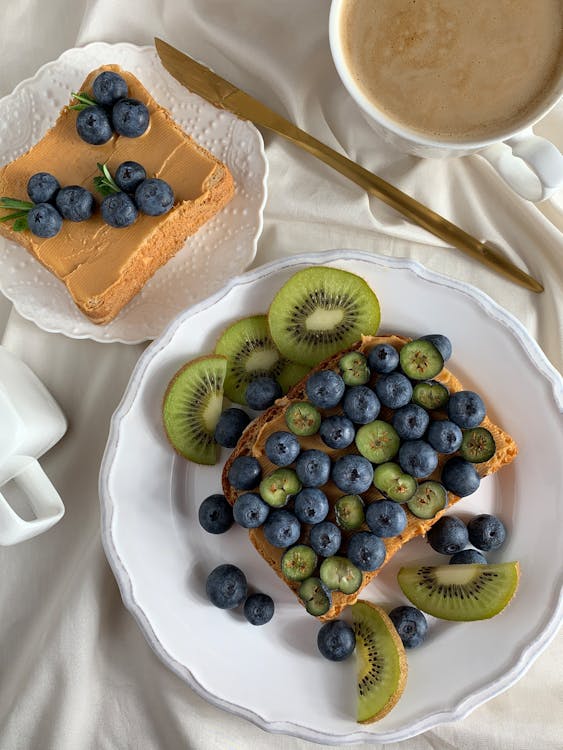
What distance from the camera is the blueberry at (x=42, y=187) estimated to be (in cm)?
172

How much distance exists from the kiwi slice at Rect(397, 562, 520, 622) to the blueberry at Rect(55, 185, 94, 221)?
1.07 meters

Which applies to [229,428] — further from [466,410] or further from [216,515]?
[466,410]

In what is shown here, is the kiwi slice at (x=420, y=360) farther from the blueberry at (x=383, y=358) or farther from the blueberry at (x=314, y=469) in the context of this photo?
the blueberry at (x=314, y=469)

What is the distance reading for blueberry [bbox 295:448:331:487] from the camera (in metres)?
1.55

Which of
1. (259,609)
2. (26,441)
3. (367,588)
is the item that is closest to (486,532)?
(367,588)

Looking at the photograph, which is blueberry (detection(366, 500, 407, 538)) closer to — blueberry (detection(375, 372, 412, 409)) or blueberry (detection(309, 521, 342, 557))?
blueberry (detection(309, 521, 342, 557))

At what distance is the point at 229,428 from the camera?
1686 millimetres

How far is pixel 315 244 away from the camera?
188 cm

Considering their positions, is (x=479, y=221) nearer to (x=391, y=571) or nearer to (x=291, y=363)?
(x=291, y=363)

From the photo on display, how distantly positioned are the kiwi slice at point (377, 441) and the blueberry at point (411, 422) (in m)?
0.02

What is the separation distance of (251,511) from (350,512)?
0.20 metres

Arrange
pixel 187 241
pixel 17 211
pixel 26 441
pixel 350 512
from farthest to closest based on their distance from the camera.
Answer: pixel 187 241 → pixel 17 211 → pixel 26 441 → pixel 350 512

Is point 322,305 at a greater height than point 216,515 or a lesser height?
greater

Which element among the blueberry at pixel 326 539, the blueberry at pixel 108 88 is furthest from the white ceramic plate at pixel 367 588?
the blueberry at pixel 108 88
